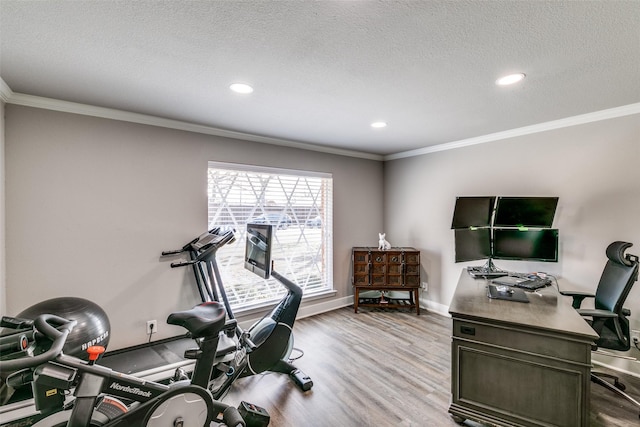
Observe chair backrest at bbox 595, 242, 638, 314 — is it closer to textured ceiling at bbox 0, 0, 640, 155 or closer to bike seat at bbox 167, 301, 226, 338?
textured ceiling at bbox 0, 0, 640, 155

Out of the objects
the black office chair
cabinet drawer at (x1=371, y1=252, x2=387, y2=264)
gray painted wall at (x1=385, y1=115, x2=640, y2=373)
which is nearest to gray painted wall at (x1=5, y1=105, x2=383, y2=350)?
cabinet drawer at (x1=371, y1=252, x2=387, y2=264)

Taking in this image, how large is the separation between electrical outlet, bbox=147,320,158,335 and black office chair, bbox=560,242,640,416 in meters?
3.67

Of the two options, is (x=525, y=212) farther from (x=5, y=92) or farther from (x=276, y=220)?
(x=5, y=92)

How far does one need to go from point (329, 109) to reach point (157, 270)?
7.71ft

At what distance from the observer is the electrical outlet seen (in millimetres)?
2746

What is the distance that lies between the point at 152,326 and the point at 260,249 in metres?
1.43

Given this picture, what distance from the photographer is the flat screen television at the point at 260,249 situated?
2.33 metres

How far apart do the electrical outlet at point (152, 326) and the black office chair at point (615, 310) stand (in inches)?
145

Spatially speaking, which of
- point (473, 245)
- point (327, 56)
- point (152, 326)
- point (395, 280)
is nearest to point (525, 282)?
point (473, 245)

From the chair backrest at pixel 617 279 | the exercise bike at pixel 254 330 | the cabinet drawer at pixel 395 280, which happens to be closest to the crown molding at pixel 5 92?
the exercise bike at pixel 254 330

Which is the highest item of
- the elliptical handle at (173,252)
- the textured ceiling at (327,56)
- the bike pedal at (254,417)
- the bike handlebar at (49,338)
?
the textured ceiling at (327,56)

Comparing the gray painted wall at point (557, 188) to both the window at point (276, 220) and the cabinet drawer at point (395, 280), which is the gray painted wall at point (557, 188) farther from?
the window at point (276, 220)

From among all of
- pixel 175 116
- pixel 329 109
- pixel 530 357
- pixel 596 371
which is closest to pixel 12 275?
pixel 175 116

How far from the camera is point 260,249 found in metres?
2.49
